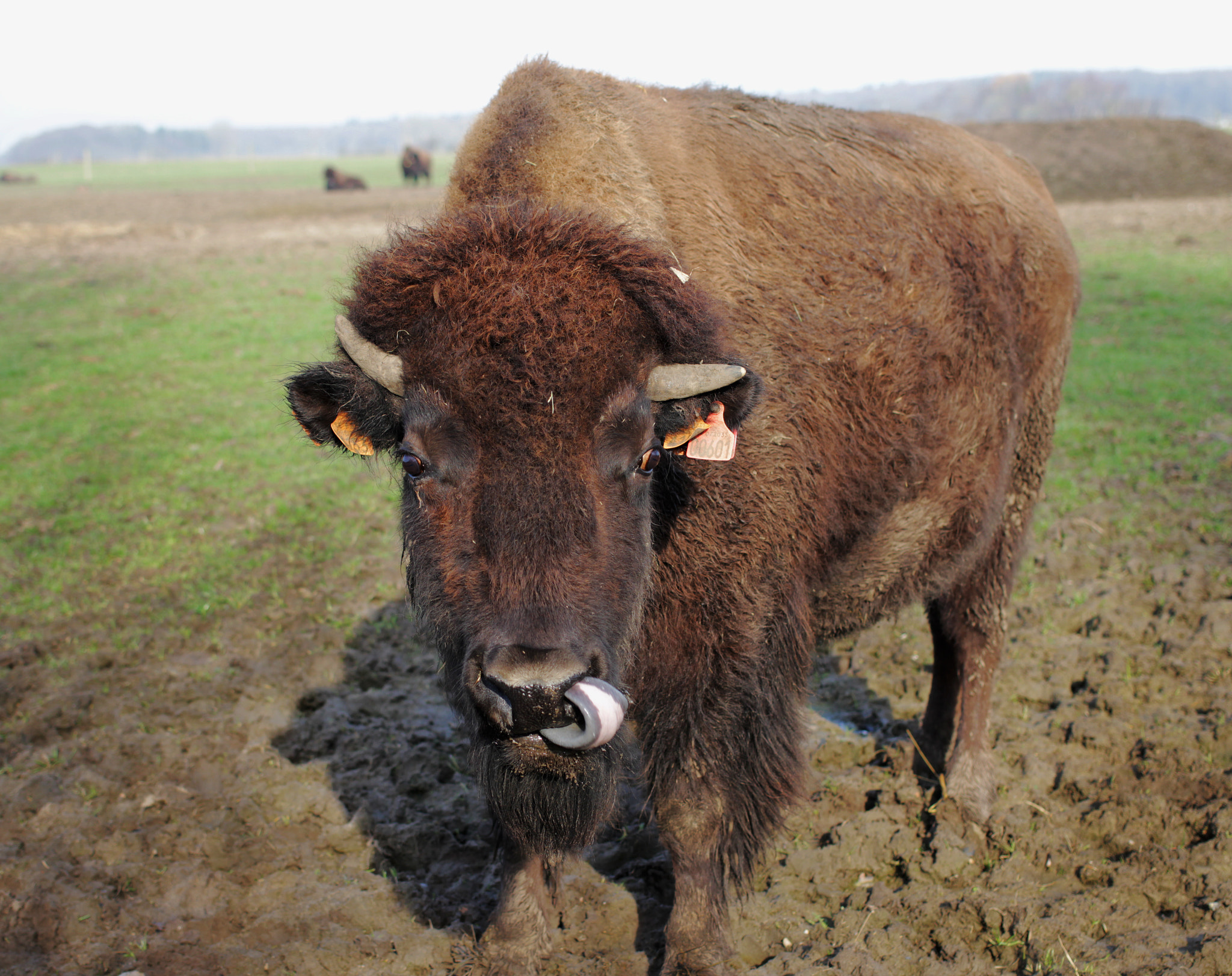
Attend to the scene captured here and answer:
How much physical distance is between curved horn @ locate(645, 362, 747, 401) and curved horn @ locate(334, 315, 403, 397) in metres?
0.79

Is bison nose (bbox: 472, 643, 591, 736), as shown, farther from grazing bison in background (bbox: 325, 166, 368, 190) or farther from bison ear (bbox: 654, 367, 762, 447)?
grazing bison in background (bbox: 325, 166, 368, 190)

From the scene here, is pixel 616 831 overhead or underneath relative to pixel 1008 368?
underneath

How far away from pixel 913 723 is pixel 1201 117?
22729cm

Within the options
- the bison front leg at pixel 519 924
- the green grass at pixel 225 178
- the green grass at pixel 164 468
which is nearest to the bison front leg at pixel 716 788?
the bison front leg at pixel 519 924

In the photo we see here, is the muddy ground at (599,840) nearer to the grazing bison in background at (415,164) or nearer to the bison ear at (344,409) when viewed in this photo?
the bison ear at (344,409)

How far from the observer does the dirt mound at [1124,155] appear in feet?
103

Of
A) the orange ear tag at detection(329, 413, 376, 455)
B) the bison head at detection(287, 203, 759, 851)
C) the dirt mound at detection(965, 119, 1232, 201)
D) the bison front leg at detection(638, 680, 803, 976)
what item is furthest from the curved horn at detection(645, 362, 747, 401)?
the dirt mound at detection(965, 119, 1232, 201)

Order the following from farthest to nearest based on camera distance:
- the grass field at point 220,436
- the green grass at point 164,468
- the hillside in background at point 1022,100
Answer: the hillside in background at point 1022,100 < the grass field at point 220,436 < the green grass at point 164,468

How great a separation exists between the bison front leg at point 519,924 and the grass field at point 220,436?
176cm

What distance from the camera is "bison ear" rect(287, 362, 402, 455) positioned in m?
2.92

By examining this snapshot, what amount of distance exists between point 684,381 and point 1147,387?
9832 millimetres

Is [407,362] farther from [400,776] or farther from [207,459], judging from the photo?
[207,459]

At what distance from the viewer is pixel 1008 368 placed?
455cm

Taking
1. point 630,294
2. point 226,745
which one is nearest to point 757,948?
point 630,294
